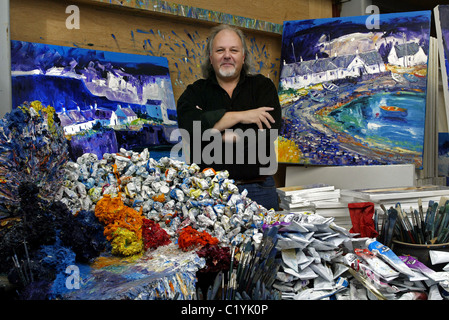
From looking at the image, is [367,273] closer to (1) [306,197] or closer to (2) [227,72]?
(1) [306,197]

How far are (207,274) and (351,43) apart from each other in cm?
266

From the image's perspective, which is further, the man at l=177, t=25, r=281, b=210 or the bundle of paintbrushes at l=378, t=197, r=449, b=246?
the man at l=177, t=25, r=281, b=210

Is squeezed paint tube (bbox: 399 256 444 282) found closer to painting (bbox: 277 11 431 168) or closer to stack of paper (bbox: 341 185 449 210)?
stack of paper (bbox: 341 185 449 210)

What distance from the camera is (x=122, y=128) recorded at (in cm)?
246

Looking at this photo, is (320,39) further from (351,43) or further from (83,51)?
(83,51)

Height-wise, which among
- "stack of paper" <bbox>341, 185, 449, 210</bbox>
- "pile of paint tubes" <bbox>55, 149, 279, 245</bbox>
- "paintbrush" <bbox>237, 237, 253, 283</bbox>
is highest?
"pile of paint tubes" <bbox>55, 149, 279, 245</bbox>

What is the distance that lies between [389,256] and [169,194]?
70 centimetres

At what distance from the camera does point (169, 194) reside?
1.25 m

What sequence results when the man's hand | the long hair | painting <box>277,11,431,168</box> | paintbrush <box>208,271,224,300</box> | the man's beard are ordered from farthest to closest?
painting <box>277,11,431,168</box>, the long hair, the man's beard, the man's hand, paintbrush <box>208,271,224,300</box>

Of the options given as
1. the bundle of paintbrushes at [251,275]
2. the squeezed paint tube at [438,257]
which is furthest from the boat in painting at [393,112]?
the bundle of paintbrushes at [251,275]

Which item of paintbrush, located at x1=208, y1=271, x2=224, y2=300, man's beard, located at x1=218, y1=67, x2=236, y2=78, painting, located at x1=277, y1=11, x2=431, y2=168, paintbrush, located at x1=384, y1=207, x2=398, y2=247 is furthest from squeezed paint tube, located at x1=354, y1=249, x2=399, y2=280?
painting, located at x1=277, y1=11, x2=431, y2=168

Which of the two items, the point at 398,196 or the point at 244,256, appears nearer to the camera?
the point at 244,256

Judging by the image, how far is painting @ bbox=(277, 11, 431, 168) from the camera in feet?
9.33

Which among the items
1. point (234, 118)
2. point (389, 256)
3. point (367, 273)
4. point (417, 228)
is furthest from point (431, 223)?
point (234, 118)
